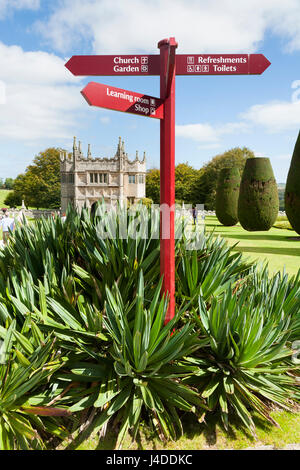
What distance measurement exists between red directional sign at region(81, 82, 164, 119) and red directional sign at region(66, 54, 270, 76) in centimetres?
30

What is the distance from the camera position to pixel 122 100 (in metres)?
2.84

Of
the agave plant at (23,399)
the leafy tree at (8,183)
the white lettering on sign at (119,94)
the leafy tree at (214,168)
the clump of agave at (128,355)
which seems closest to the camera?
the agave plant at (23,399)

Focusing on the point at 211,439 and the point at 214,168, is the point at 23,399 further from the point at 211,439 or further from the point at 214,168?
the point at 214,168

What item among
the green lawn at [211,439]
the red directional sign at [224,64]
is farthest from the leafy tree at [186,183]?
the green lawn at [211,439]

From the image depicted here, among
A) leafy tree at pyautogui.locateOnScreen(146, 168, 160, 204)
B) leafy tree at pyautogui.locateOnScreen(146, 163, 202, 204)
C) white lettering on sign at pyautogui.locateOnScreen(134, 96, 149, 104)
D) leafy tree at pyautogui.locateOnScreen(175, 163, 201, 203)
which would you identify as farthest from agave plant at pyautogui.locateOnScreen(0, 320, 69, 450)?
leafy tree at pyautogui.locateOnScreen(146, 168, 160, 204)

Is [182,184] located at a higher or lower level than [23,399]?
higher

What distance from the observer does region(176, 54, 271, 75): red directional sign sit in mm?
3082

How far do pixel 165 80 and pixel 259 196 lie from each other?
1942 cm

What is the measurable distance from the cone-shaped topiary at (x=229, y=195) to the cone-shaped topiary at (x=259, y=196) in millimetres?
5269

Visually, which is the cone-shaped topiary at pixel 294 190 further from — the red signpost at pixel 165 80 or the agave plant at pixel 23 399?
the agave plant at pixel 23 399

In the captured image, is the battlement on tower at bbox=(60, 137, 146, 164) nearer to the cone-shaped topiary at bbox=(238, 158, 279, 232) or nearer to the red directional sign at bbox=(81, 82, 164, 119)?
the cone-shaped topiary at bbox=(238, 158, 279, 232)

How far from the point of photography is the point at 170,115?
3.20 meters

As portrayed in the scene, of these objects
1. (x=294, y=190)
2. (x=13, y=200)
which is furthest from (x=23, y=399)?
(x=13, y=200)

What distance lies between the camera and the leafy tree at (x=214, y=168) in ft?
157
